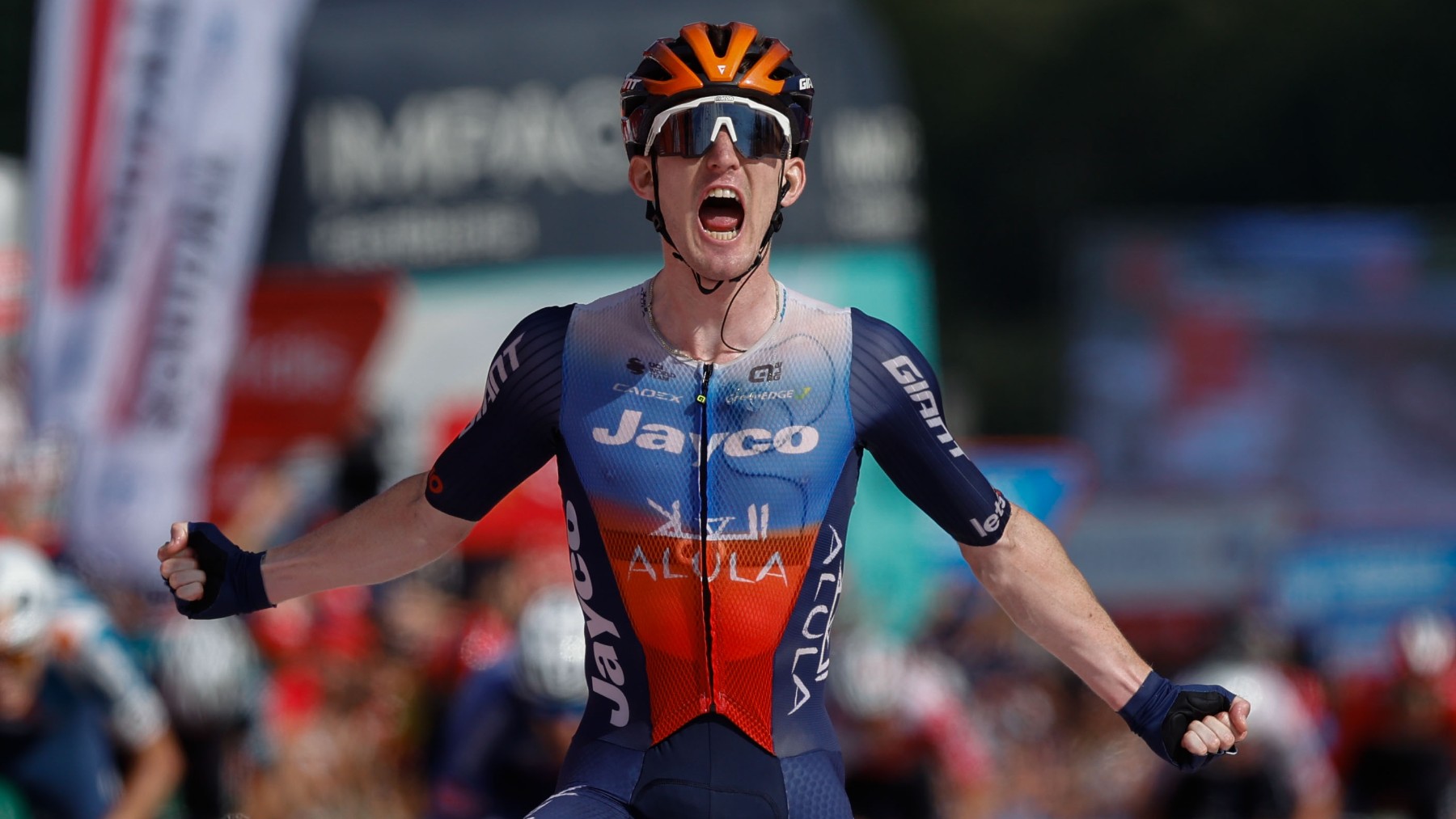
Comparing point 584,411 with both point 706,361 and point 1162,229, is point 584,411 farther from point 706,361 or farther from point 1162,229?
point 1162,229

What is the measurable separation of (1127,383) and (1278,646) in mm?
10860

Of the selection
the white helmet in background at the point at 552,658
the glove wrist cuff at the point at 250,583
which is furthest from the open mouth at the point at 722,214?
the white helmet in background at the point at 552,658

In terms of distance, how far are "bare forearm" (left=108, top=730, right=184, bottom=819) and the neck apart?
3.89 meters

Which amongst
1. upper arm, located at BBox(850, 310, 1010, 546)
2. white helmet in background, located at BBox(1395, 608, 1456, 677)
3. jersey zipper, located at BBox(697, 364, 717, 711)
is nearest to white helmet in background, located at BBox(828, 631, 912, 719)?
white helmet in background, located at BBox(1395, 608, 1456, 677)

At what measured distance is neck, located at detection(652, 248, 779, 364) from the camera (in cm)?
424

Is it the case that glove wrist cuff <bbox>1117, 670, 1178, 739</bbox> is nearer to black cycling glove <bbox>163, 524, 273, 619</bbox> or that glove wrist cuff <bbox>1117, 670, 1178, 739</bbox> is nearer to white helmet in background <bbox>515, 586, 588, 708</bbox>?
black cycling glove <bbox>163, 524, 273, 619</bbox>

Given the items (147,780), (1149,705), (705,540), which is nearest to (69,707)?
(147,780)

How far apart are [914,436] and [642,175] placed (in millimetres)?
760

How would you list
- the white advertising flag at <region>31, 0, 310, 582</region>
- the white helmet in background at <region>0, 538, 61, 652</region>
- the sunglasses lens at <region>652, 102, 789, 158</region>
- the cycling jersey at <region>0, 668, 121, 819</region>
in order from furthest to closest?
the white advertising flag at <region>31, 0, 310, 582</region> → the cycling jersey at <region>0, 668, 121, 819</region> → the white helmet in background at <region>0, 538, 61, 652</region> → the sunglasses lens at <region>652, 102, 789, 158</region>

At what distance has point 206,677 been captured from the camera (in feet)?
27.3

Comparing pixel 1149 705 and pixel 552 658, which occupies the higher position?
pixel 1149 705

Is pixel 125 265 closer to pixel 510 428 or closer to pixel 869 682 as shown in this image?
pixel 869 682

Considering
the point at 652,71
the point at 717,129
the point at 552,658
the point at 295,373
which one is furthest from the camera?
the point at 295,373

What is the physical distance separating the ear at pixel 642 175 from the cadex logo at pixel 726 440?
457mm
